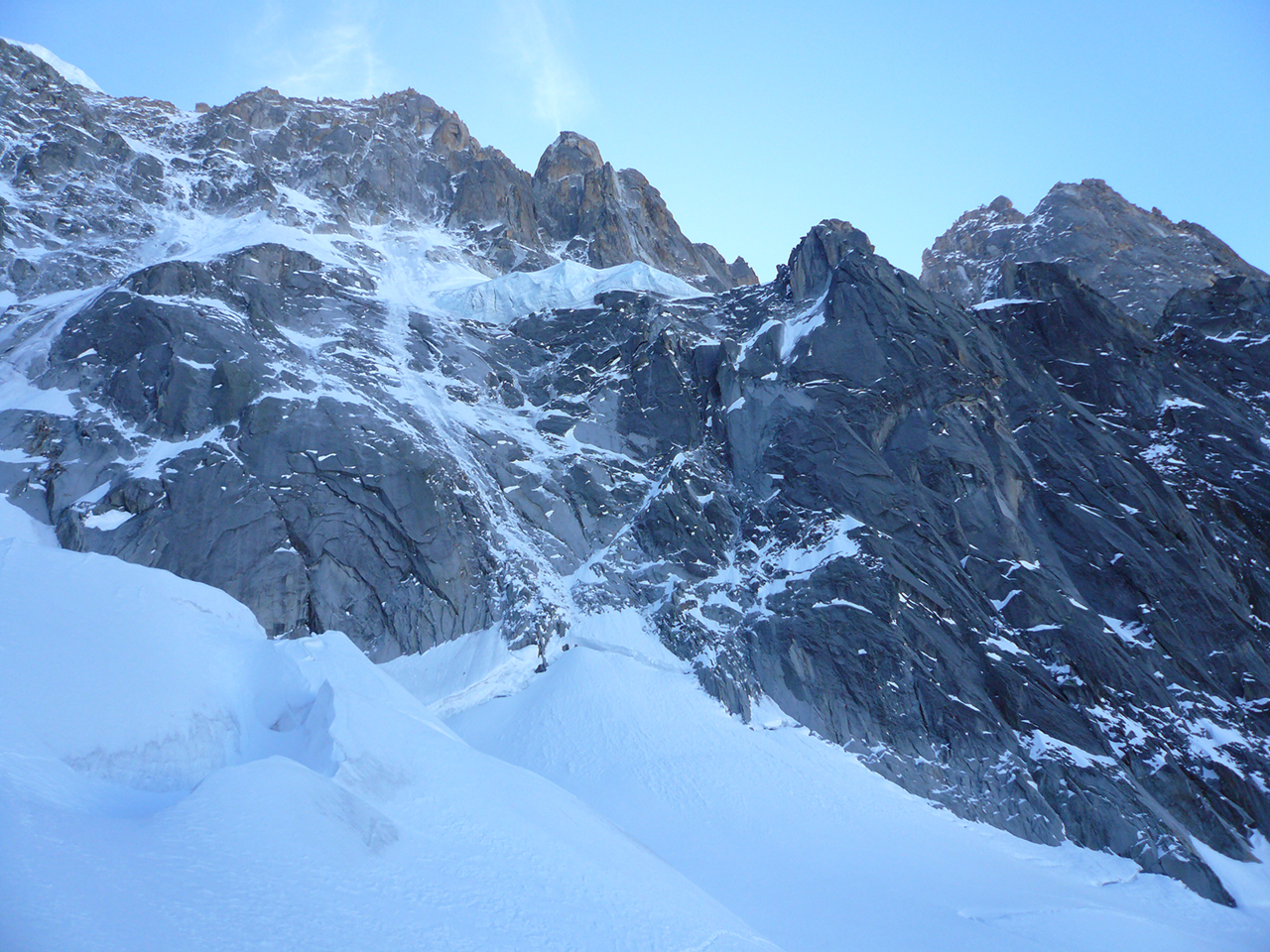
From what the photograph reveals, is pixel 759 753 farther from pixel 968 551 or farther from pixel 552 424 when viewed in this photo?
pixel 552 424

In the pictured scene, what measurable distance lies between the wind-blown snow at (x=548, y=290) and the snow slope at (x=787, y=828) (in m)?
26.4

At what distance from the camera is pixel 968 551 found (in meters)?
35.5

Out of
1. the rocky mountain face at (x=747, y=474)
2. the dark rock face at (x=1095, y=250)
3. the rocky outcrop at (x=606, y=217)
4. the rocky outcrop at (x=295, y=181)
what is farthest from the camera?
the rocky outcrop at (x=606, y=217)

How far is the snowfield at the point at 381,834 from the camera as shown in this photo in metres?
8.83

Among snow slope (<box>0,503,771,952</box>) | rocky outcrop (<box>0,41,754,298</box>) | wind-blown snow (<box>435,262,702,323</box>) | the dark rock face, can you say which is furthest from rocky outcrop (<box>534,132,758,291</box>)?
snow slope (<box>0,503,771,952</box>)

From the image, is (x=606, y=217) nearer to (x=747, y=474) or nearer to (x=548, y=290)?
(x=548, y=290)

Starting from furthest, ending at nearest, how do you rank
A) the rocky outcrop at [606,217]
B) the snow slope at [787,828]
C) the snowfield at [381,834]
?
the rocky outcrop at [606,217] → the snow slope at [787,828] → the snowfield at [381,834]

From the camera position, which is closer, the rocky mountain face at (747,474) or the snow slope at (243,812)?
the snow slope at (243,812)

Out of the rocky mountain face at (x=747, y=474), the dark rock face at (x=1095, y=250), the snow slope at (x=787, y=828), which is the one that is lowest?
the snow slope at (x=787, y=828)

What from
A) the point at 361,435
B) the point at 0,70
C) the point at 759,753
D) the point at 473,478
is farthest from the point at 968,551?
the point at 0,70

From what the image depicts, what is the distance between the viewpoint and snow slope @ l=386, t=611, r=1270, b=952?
2033 centimetres

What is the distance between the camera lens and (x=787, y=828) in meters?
23.9

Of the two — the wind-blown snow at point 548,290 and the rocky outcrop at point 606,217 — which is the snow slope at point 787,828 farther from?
the rocky outcrop at point 606,217

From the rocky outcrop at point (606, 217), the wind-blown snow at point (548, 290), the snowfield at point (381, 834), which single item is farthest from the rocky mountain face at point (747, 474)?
the rocky outcrop at point (606, 217)
